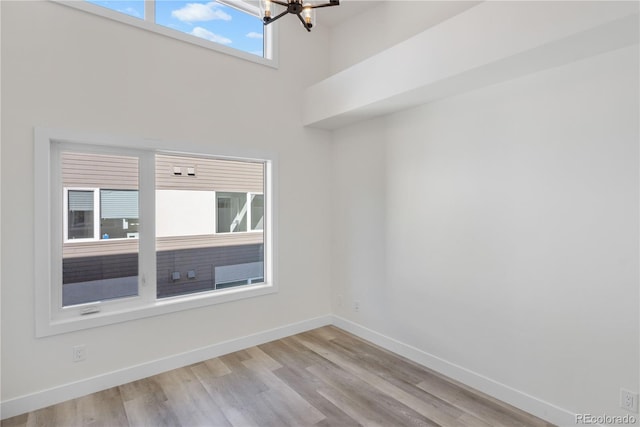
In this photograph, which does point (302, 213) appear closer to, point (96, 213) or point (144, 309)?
point (144, 309)

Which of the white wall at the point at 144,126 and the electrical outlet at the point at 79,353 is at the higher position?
the white wall at the point at 144,126

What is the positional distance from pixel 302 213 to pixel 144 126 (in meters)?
1.97

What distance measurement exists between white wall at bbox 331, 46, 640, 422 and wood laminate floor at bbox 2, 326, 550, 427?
1.17 ft

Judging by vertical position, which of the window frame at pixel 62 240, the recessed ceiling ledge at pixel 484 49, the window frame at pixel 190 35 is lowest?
the window frame at pixel 62 240

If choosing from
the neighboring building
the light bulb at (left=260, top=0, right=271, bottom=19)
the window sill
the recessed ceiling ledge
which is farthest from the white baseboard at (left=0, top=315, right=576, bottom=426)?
the light bulb at (left=260, top=0, right=271, bottom=19)

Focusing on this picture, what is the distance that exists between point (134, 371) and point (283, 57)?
3.69 metres

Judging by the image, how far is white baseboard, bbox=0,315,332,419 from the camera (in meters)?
2.38

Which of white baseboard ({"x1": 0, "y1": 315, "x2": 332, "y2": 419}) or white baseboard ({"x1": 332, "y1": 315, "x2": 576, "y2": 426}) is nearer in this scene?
white baseboard ({"x1": 332, "y1": 315, "x2": 576, "y2": 426})

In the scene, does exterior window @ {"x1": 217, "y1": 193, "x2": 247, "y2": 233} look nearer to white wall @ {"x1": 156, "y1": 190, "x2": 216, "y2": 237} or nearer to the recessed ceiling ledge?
white wall @ {"x1": 156, "y1": 190, "x2": 216, "y2": 237}

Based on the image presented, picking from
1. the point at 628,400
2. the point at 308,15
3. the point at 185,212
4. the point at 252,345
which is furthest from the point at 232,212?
the point at 628,400

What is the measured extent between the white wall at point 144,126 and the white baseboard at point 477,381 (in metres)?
0.97

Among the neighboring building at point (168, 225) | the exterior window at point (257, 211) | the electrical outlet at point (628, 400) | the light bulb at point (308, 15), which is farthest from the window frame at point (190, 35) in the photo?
the electrical outlet at point (628, 400)

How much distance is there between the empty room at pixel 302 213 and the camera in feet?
6.89

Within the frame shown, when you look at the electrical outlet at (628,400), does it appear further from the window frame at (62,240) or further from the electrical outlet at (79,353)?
the electrical outlet at (79,353)
